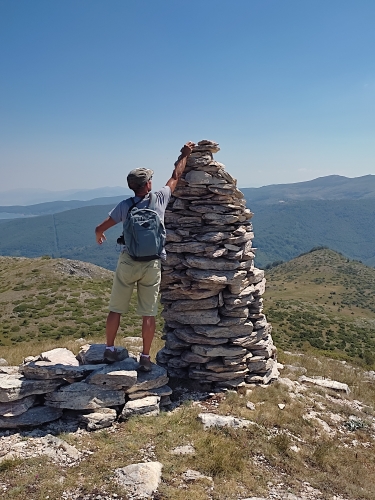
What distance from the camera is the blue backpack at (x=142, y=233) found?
7.74 m

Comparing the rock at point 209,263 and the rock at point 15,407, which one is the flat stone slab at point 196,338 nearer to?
the rock at point 209,263

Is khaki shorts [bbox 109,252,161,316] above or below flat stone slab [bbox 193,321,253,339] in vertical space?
above

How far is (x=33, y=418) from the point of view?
7.46m

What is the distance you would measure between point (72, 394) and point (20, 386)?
1.04 m

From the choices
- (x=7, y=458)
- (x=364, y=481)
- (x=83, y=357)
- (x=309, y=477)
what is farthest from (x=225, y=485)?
(x=83, y=357)

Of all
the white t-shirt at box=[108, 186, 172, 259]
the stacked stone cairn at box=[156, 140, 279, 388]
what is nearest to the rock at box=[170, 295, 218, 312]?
the stacked stone cairn at box=[156, 140, 279, 388]

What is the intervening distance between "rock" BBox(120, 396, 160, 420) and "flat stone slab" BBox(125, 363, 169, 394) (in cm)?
24

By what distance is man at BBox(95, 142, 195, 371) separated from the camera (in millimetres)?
7984

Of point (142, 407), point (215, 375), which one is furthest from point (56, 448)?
point (215, 375)

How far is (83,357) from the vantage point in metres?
8.99

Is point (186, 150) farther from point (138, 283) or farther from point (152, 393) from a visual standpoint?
point (152, 393)

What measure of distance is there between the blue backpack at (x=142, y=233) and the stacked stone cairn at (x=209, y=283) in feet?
8.21

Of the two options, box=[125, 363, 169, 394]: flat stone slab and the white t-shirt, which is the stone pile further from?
the white t-shirt

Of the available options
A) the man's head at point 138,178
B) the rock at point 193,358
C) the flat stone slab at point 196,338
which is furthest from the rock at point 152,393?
the man's head at point 138,178
